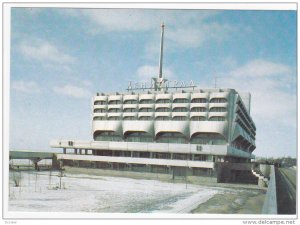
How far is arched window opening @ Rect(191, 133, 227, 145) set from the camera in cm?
7294

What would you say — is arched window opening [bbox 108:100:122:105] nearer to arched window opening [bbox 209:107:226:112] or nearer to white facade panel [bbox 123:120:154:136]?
white facade panel [bbox 123:120:154:136]

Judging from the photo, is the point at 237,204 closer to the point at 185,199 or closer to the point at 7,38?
the point at 185,199

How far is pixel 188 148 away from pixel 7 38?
46231 mm

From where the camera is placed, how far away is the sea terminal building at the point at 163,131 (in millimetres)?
69062

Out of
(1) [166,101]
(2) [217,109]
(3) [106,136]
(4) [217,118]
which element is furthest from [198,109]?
(3) [106,136]

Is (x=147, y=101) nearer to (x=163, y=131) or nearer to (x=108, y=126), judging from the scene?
(x=163, y=131)

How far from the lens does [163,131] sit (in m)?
76.6

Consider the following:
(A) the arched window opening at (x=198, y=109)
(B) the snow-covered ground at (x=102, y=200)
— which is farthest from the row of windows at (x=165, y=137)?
(B) the snow-covered ground at (x=102, y=200)

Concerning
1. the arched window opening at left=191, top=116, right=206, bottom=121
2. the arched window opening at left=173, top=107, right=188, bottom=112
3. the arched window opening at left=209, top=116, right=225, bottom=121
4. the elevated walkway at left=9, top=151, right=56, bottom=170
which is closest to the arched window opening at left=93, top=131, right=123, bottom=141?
the elevated walkway at left=9, top=151, right=56, bottom=170

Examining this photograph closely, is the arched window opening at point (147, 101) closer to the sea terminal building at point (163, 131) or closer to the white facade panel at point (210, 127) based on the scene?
the sea terminal building at point (163, 131)

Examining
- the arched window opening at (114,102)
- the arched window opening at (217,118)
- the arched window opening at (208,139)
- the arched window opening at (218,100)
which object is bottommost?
the arched window opening at (208,139)

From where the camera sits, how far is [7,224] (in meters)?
24.5

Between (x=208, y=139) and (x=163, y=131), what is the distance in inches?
371

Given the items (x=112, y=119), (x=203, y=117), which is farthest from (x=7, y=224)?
(x=112, y=119)
